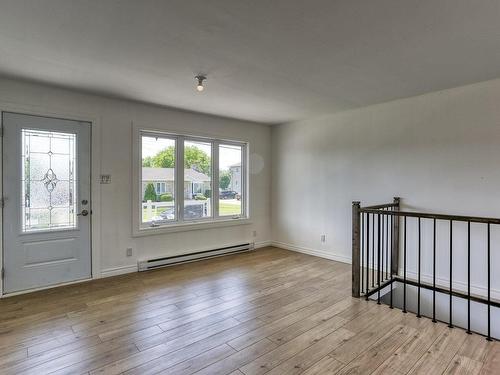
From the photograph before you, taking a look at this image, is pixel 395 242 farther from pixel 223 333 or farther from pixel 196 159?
pixel 196 159

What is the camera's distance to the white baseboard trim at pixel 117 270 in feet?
12.8

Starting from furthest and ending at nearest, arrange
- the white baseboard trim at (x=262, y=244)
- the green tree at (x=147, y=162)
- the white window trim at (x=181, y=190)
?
the white baseboard trim at (x=262, y=244) → the green tree at (x=147, y=162) → the white window trim at (x=181, y=190)

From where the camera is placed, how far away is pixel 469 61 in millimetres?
2719

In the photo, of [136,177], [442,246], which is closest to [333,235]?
[442,246]

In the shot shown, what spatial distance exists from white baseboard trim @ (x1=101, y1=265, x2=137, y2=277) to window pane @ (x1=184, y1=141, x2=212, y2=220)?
1120 mm

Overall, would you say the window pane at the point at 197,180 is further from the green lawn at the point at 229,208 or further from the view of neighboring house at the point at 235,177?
the view of neighboring house at the point at 235,177

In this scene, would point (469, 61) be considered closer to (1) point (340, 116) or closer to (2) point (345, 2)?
(2) point (345, 2)

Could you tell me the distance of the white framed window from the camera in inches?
170

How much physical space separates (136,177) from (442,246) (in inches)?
167

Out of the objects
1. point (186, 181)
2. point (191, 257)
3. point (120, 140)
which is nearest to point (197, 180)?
point (186, 181)

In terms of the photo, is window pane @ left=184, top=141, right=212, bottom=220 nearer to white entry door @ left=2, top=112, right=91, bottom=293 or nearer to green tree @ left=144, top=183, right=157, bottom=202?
green tree @ left=144, top=183, right=157, bottom=202

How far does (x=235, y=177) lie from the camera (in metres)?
5.48

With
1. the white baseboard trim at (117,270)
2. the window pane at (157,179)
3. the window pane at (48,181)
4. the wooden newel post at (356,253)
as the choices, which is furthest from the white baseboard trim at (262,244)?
the window pane at (48,181)

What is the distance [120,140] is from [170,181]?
3.21 ft
